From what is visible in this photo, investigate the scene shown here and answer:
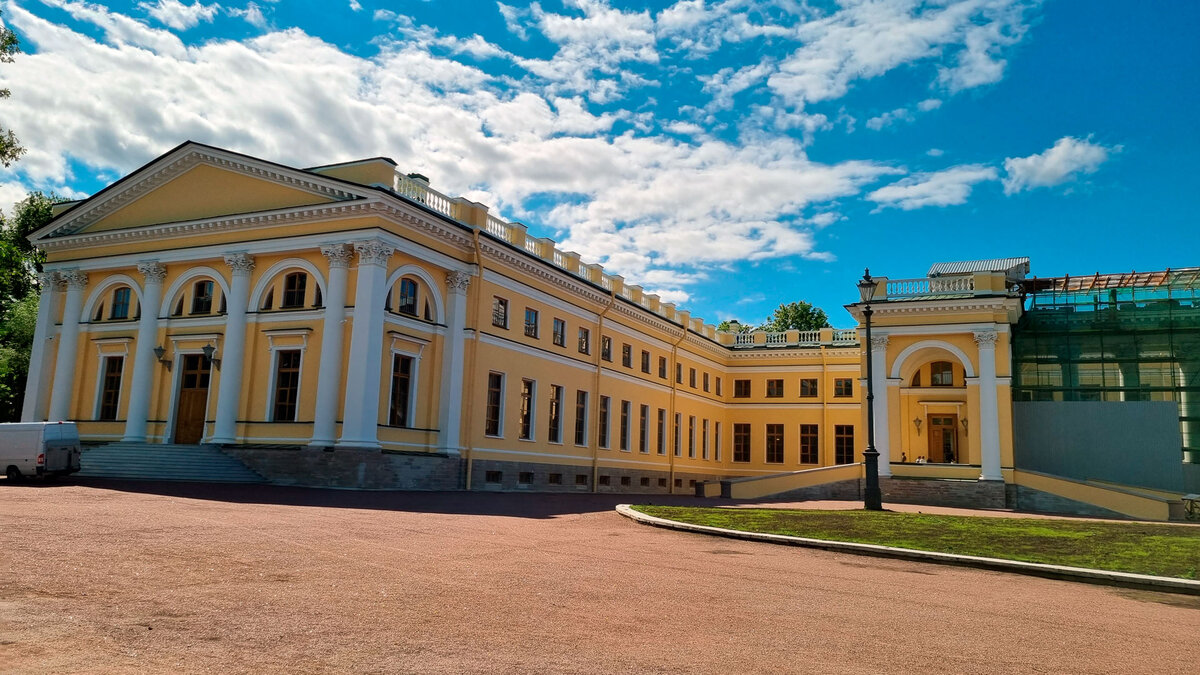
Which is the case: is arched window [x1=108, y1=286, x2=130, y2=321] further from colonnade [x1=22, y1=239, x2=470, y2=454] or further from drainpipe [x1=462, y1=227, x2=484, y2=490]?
drainpipe [x1=462, y1=227, x2=484, y2=490]

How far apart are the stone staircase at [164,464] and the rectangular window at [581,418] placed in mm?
14065

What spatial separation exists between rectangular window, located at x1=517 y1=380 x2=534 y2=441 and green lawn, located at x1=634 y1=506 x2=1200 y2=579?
41.7 ft

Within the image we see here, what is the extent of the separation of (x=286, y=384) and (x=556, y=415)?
37.0 feet

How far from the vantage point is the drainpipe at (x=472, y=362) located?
2759cm

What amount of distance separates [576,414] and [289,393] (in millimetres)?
12686

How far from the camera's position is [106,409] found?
93.9ft

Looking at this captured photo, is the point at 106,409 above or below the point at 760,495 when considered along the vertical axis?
above

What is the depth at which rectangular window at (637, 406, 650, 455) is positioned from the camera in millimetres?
40000

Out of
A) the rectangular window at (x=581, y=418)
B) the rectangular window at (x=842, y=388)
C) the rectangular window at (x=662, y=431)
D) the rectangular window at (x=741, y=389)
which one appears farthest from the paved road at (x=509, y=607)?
the rectangular window at (x=741, y=389)

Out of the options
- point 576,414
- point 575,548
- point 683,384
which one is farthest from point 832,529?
point 683,384

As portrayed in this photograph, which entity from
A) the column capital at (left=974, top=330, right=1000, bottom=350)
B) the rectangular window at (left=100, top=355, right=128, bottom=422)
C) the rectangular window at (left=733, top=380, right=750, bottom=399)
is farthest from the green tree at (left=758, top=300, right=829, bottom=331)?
the rectangular window at (left=100, top=355, right=128, bottom=422)

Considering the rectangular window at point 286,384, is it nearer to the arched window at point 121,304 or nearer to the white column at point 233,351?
the white column at point 233,351

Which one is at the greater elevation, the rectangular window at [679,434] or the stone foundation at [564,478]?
the rectangular window at [679,434]

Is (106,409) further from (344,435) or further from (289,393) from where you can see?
(344,435)
